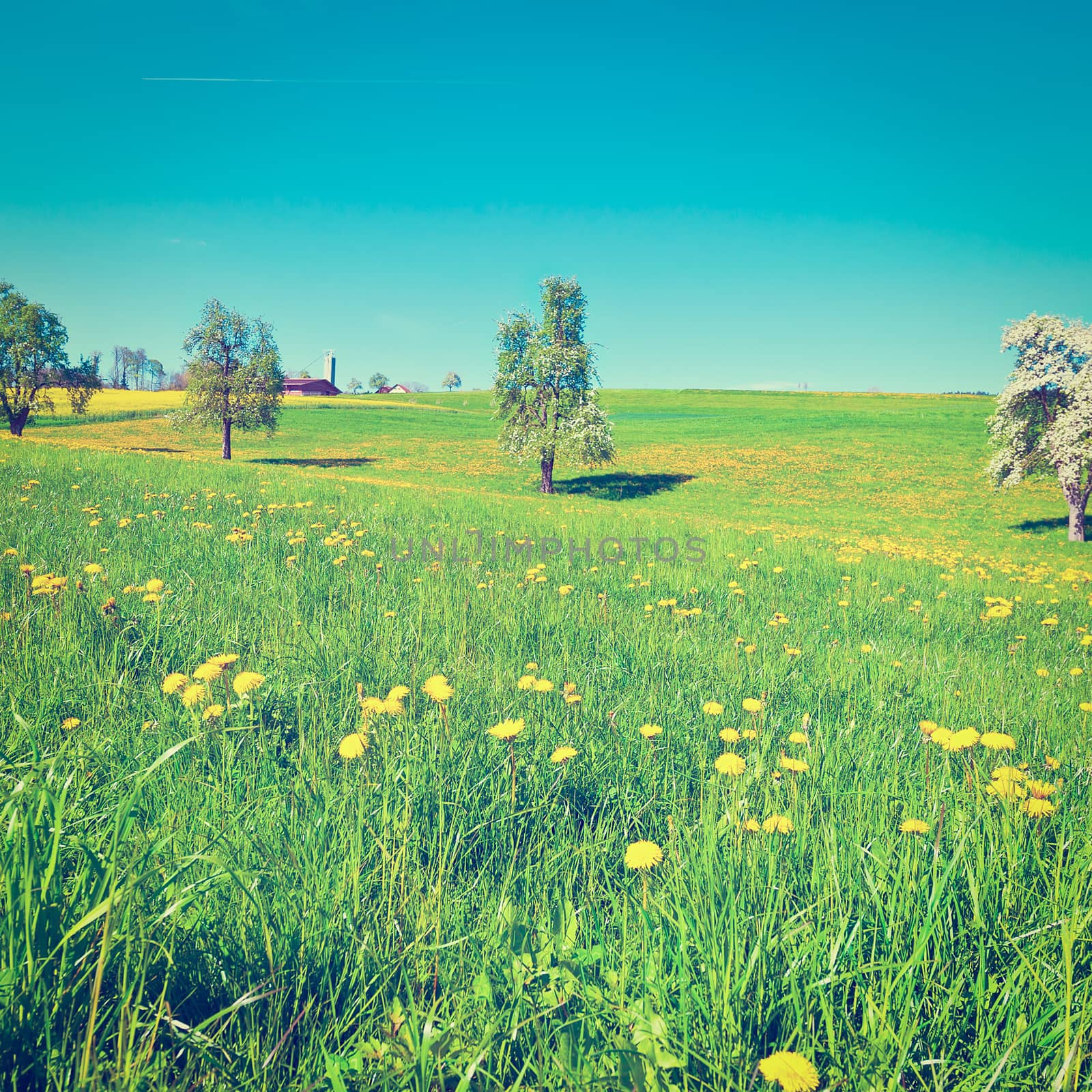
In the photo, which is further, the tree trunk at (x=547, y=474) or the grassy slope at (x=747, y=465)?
the tree trunk at (x=547, y=474)

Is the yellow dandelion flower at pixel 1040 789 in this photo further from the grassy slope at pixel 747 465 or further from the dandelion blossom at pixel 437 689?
the grassy slope at pixel 747 465

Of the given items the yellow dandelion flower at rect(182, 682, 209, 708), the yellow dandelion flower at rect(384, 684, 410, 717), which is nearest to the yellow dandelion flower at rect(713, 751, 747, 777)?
the yellow dandelion flower at rect(384, 684, 410, 717)

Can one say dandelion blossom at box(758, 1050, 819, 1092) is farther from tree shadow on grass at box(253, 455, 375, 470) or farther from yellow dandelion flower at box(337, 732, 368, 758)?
tree shadow on grass at box(253, 455, 375, 470)

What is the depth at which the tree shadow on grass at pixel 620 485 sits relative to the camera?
109ft

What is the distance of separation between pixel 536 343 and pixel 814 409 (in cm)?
5893

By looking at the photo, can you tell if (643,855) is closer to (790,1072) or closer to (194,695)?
(790,1072)

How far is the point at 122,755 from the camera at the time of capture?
7.06 ft

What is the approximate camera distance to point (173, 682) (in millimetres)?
2453

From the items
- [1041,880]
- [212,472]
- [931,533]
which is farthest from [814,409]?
[1041,880]

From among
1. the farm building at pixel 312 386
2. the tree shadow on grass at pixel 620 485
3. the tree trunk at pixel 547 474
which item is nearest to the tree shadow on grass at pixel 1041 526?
the tree shadow on grass at pixel 620 485

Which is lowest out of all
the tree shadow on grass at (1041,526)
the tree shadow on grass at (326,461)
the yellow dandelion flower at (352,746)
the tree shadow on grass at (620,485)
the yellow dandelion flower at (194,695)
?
the tree shadow on grass at (1041,526)

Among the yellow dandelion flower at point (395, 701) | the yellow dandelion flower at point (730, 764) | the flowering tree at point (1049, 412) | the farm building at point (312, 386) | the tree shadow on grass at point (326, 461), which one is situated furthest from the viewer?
the farm building at point (312, 386)

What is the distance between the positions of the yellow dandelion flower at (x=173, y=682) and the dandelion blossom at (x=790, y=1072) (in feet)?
7.80

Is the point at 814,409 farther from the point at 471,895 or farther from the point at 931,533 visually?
the point at 471,895
